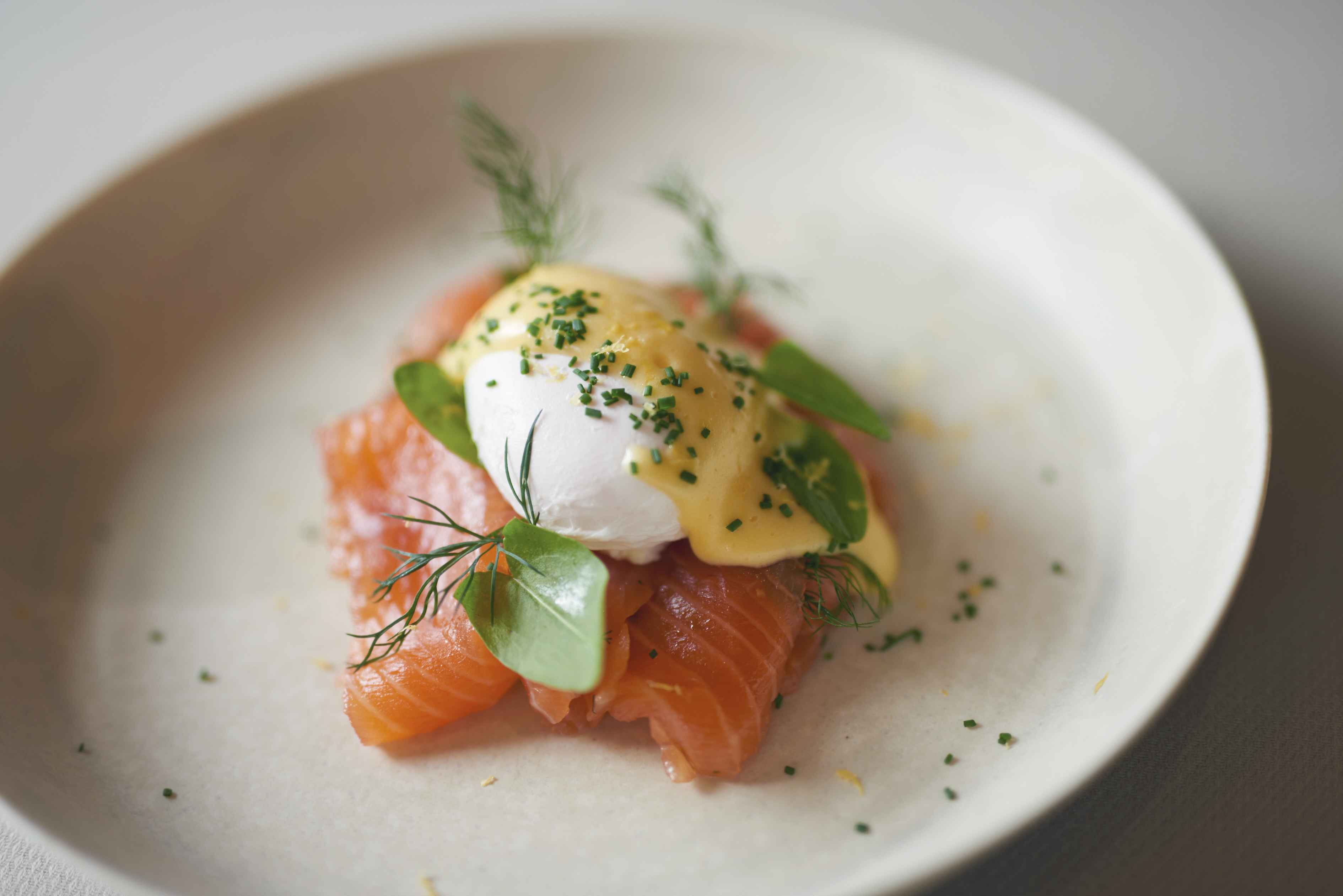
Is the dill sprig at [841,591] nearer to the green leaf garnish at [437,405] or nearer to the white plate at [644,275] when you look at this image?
the white plate at [644,275]

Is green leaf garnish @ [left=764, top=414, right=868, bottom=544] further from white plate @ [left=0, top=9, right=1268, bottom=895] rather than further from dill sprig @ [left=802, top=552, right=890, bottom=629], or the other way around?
white plate @ [left=0, top=9, right=1268, bottom=895]

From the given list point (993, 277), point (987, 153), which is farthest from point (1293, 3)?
point (993, 277)

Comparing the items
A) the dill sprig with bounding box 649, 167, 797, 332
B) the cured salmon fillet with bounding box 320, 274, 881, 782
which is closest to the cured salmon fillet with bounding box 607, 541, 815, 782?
the cured salmon fillet with bounding box 320, 274, 881, 782

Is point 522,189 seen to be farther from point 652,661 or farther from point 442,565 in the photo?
point 652,661

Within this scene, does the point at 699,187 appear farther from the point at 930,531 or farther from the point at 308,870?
the point at 308,870

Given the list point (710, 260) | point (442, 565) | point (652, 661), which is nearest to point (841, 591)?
point (652, 661)

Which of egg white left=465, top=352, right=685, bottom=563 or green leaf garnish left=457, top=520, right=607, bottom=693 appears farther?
egg white left=465, top=352, right=685, bottom=563

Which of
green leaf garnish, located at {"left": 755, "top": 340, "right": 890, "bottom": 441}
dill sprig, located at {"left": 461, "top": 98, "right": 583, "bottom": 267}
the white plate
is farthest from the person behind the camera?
dill sprig, located at {"left": 461, "top": 98, "right": 583, "bottom": 267}
